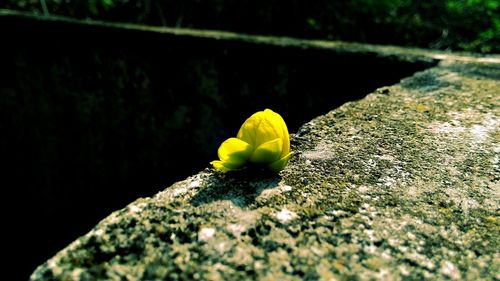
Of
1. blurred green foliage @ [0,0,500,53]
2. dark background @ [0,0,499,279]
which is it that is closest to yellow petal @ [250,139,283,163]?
dark background @ [0,0,499,279]

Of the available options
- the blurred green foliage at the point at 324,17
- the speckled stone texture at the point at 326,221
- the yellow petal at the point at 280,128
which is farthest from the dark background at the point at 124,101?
the yellow petal at the point at 280,128

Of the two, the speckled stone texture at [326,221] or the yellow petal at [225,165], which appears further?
the yellow petal at [225,165]

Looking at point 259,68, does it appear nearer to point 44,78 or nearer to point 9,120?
point 44,78

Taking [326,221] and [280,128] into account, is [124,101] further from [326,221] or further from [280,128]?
[326,221]

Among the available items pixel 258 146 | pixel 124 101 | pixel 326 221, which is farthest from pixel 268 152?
pixel 124 101

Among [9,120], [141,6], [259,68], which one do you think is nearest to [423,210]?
[259,68]

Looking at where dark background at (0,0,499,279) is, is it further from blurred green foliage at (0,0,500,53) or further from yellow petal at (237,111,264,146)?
yellow petal at (237,111,264,146)

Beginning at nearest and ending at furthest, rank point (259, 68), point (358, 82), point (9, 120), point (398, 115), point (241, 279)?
point (241, 279), point (398, 115), point (358, 82), point (259, 68), point (9, 120)

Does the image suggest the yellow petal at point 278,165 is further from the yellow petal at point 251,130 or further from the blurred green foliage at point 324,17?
the blurred green foliage at point 324,17
